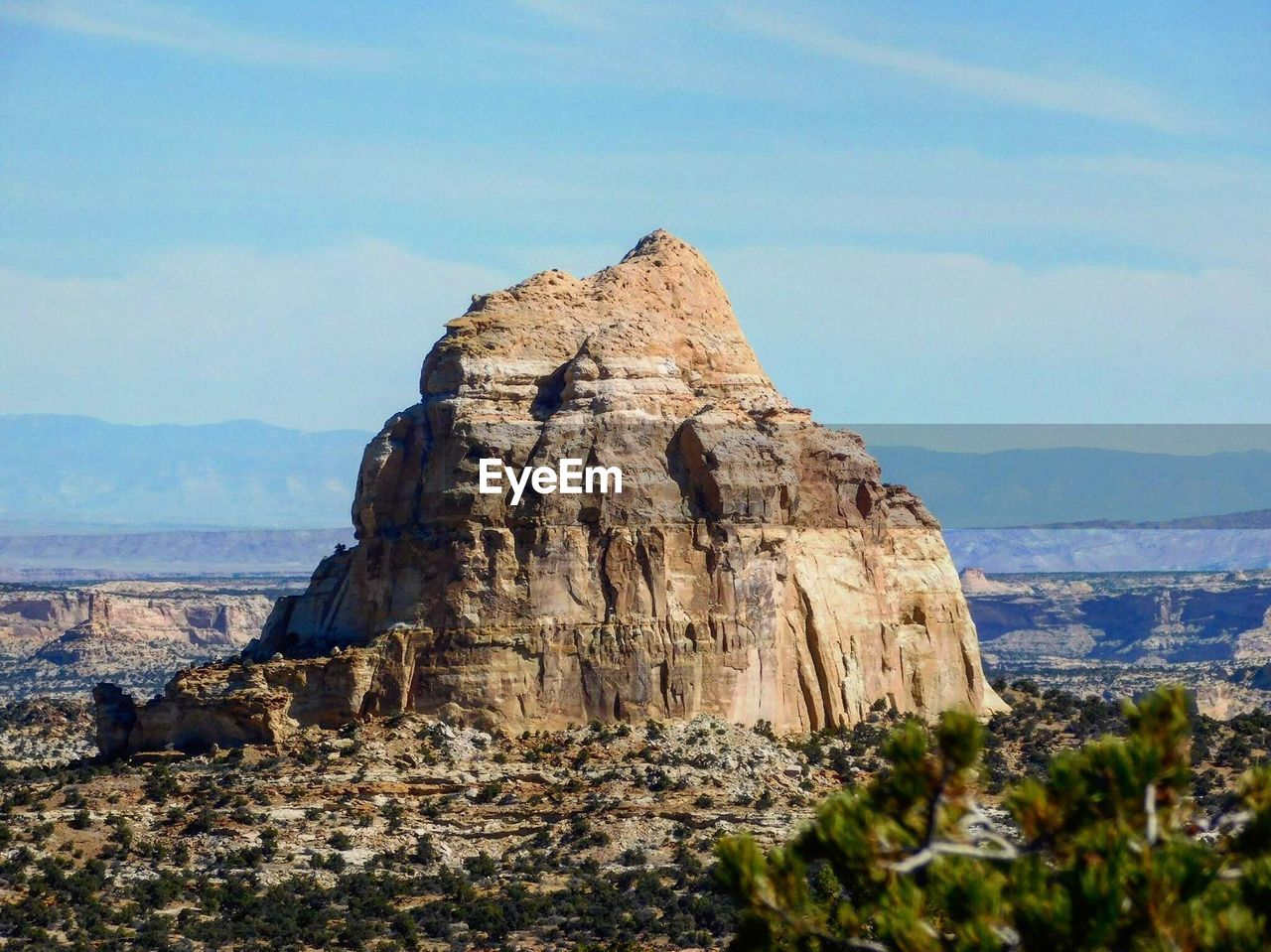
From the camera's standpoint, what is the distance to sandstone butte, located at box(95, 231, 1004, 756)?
7119cm

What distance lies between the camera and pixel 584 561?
235 ft

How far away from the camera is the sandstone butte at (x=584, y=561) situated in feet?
234

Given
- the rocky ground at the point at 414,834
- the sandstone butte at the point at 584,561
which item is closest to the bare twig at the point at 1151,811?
the rocky ground at the point at 414,834

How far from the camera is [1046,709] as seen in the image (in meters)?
84.6

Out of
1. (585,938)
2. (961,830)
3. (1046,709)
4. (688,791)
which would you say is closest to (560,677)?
(688,791)

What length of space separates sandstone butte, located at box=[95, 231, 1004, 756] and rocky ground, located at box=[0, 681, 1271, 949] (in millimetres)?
1084

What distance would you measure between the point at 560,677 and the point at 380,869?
7.29 meters

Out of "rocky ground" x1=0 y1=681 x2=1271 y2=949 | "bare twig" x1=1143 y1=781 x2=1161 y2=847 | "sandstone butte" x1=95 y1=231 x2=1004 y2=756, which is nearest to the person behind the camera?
"bare twig" x1=1143 y1=781 x2=1161 y2=847

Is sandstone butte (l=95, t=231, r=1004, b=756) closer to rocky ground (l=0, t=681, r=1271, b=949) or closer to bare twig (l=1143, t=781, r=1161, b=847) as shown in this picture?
rocky ground (l=0, t=681, r=1271, b=949)

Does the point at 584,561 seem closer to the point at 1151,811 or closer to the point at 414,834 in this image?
the point at 414,834

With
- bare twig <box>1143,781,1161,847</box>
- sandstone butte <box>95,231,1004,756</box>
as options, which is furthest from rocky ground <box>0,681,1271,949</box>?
bare twig <box>1143,781,1161,847</box>

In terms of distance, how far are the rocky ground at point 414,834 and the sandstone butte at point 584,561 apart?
3.56ft

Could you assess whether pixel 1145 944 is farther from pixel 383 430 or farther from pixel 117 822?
pixel 383 430

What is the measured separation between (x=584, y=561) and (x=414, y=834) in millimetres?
8162
